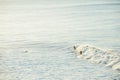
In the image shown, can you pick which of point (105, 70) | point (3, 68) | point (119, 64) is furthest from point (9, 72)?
point (119, 64)

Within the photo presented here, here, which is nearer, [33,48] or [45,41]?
[33,48]

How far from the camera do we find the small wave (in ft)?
33.7

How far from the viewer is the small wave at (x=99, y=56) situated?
10259mm

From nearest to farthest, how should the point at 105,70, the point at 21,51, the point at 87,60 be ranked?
1. the point at 105,70
2. the point at 87,60
3. the point at 21,51

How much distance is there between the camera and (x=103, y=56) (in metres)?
11.1

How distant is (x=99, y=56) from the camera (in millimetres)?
11242

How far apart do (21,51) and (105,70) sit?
5408 millimetres

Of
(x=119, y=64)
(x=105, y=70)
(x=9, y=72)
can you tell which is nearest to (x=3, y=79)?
(x=9, y=72)

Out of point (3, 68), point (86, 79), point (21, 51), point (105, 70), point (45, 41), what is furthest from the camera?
point (45, 41)

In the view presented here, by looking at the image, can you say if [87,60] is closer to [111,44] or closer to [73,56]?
[73,56]

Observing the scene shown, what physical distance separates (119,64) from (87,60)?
1692 mm

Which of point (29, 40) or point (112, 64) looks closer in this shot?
point (112, 64)

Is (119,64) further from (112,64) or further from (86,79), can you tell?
(86,79)

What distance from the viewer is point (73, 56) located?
12.1 metres
